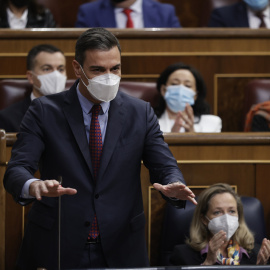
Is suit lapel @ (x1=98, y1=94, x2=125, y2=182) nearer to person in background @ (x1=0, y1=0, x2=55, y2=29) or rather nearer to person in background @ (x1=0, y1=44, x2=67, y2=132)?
person in background @ (x1=0, y1=44, x2=67, y2=132)

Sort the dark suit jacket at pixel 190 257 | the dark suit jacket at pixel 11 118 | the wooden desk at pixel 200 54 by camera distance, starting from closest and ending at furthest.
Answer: the dark suit jacket at pixel 190 257
the dark suit jacket at pixel 11 118
the wooden desk at pixel 200 54

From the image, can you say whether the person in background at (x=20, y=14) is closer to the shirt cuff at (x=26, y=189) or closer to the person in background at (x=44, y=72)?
the person in background at (x=44, y=72)

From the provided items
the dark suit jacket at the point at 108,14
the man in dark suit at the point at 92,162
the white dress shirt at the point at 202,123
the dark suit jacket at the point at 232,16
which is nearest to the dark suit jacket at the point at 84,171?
the man in dark suit at the point at 92,162

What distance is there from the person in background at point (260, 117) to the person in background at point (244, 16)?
1.45 ft

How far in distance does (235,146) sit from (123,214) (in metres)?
0.42

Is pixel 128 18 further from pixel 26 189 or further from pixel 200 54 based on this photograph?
A: pixel 26 189

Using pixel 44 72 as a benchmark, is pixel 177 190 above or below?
below

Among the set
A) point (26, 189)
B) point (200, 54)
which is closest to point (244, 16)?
point (200, 54)

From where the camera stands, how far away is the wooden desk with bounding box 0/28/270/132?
1658mm

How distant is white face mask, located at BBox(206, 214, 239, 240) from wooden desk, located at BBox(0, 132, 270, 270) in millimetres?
104

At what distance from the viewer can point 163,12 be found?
1850mm

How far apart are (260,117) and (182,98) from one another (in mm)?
202

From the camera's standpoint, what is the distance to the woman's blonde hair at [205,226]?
1093mm

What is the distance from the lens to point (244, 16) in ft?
6.12
